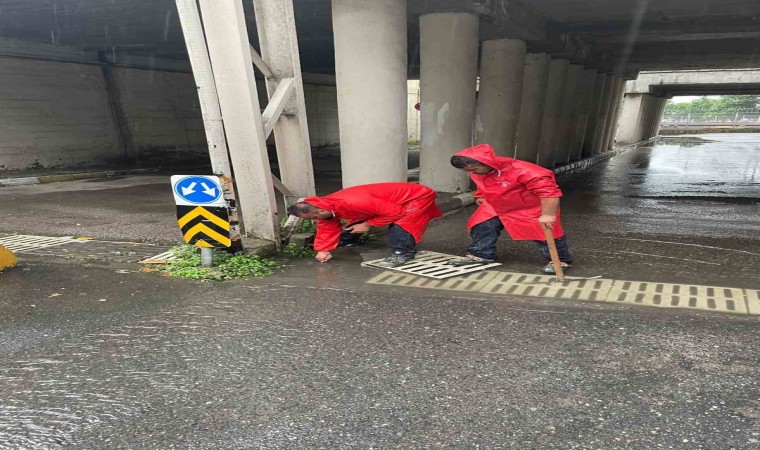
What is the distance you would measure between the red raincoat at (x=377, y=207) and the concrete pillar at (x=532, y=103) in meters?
9.81

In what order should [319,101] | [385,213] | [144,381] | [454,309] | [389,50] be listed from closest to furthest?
[144,381], [454,309], [385,213], [389,50], [319,101]

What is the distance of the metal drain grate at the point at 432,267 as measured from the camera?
4.83 m

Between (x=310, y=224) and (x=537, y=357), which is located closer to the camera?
(x=537, y=357)

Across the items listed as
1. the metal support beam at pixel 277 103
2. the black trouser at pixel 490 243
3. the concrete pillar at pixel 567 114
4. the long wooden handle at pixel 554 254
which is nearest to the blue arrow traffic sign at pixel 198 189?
the metal support beam at pixel 277 103

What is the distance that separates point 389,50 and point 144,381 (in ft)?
18.2

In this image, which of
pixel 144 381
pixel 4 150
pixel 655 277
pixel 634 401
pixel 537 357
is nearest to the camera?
pixel 634 401

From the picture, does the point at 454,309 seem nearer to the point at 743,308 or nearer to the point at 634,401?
the point at 634,401

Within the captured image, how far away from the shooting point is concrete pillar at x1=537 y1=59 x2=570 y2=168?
15.8 m

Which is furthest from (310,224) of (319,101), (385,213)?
(319,101)

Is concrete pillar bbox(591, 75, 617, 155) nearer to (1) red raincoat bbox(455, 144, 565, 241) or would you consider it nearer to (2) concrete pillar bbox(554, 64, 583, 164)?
(2) concrete pillar bbox(554, 64, 583, 164)

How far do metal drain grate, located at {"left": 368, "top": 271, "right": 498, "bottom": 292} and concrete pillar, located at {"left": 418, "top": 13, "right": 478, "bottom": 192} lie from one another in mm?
4830

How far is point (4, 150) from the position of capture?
1407 cm

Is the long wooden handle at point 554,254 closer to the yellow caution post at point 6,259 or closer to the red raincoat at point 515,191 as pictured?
the red raincoat at point 515,191

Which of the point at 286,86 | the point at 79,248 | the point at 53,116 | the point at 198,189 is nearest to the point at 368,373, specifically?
the point at 198,189
